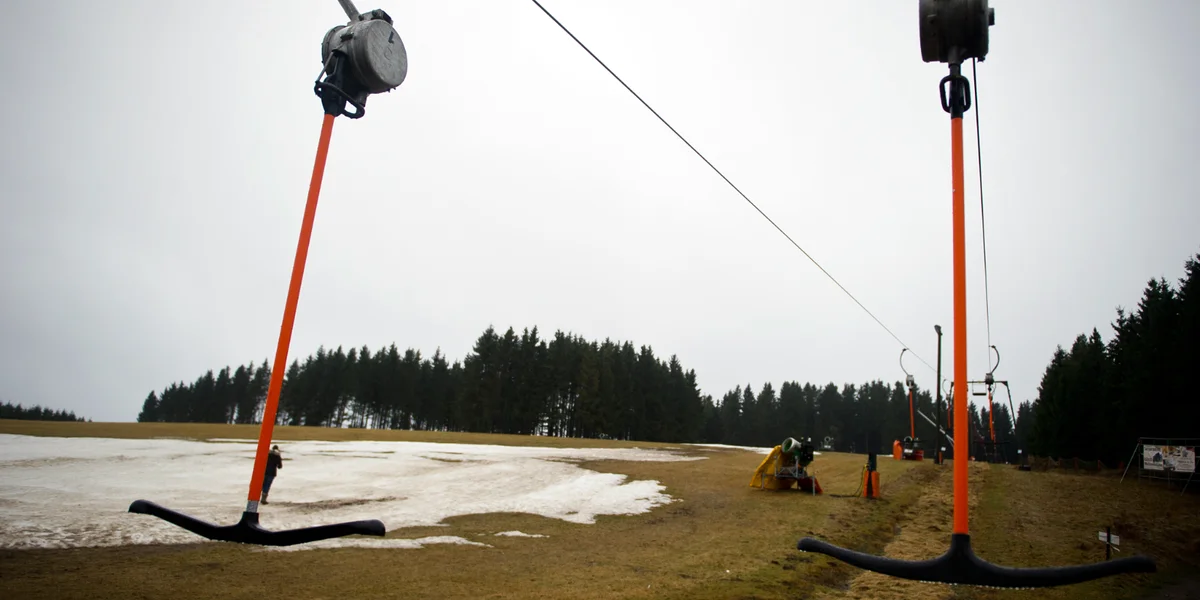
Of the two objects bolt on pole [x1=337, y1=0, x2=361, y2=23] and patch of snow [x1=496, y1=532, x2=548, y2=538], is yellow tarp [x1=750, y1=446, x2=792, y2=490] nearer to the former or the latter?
patch of snow [x1=496, y1=532, x2=548, y2=538]

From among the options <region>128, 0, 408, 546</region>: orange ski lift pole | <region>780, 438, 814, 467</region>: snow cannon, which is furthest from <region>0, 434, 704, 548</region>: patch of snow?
<region>128, 0, 408, 546</region>: orange ski lift pole

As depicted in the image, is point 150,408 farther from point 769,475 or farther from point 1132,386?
point 1132,386

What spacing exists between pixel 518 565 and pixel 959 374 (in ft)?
37.4

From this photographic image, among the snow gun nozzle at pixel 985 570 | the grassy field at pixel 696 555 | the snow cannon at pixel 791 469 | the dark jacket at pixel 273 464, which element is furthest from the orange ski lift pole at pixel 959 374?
the snow cannon at pixel 791 469

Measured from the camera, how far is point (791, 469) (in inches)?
1025

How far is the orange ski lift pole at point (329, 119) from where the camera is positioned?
4.66 metres

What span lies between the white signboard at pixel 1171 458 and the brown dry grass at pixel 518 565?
1778 cm

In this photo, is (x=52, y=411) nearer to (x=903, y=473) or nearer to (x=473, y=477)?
(x=473, y=477)

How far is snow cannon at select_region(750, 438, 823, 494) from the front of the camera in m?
25.8

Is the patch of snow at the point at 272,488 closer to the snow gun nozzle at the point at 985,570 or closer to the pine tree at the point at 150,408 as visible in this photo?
the snow gun nozzle at the point at 985,570

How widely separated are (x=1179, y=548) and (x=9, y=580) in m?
Result: 29.5

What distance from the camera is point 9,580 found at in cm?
1002

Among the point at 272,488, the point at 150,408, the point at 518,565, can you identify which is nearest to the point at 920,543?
→ the point at 518,565

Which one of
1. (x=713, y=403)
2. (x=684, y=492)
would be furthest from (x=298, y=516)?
(x=713, y=403)
